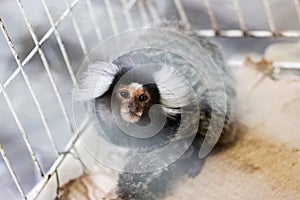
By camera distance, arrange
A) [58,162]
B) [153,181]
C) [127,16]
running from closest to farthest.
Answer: [153,181]
[58,162]
[127,16]

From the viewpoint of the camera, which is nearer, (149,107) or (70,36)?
(149,107)

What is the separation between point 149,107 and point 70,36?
2.46 ft

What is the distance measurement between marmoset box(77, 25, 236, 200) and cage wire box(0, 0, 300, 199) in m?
0.23

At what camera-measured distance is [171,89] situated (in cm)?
172

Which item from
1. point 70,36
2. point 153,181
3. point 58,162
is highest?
point 70,36

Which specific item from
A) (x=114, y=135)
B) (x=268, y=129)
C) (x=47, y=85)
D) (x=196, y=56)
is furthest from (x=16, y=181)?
(x=268, y=129)

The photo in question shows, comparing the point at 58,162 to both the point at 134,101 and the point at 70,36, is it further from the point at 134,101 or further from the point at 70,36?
the point at 70,36

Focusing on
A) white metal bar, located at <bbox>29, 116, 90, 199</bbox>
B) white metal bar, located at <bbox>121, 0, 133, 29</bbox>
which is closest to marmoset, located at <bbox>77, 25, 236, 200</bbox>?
white metal bar, located at <bbox>29, 116, 90, 199</bbox>

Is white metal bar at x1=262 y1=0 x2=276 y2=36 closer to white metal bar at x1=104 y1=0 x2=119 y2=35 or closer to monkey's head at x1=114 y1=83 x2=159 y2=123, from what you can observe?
white metal bar at x1=104 y1=0 x2=119 y2=35

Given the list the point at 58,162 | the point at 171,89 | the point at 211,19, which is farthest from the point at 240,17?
the point at 58,162

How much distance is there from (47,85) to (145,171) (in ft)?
1.65

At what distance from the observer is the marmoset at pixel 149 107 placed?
67.1 inches

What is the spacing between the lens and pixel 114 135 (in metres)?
1.78

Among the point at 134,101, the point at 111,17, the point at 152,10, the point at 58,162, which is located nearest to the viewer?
the point at 134,101
